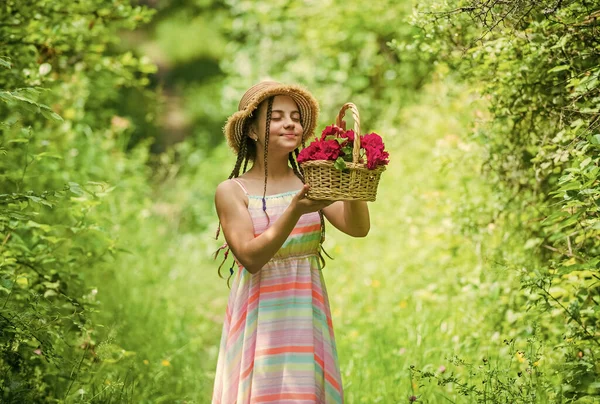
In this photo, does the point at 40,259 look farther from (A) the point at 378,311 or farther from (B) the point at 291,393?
(A) the point at 378,311

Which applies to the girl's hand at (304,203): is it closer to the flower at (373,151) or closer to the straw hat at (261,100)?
the flower at (373,151)

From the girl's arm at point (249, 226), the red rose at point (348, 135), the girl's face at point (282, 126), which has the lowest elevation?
the girl's arm at point (249, 226)

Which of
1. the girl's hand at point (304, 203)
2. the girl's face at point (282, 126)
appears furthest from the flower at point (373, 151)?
the girl's face at point (282, 126)

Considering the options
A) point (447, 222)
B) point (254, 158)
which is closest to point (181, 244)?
point (447, 222)

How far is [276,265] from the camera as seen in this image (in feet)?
8.38

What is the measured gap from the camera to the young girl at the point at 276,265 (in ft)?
7.97

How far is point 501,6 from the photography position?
295 centimetres

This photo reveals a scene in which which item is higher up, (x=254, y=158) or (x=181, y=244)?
(x=181, y=244)

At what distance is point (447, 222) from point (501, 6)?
185 centimetres

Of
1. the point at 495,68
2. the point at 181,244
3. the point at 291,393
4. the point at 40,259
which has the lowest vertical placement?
the point at 291,393

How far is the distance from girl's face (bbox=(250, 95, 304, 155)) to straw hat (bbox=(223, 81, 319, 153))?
0.10 ft

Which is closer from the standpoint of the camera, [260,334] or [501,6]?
[260,334]

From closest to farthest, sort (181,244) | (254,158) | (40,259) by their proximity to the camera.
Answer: (254,158), (40,259), (181,244)

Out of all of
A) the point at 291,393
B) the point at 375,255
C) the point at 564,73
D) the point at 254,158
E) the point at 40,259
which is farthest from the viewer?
the point at 375,255
